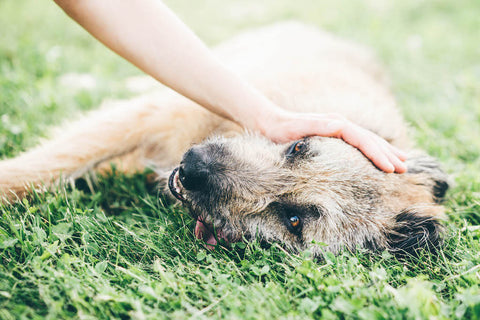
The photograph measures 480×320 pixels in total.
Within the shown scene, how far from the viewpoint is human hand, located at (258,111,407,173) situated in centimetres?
249

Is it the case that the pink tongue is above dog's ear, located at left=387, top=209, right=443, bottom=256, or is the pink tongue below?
below

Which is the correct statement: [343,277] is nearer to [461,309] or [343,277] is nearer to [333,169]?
[461,309]

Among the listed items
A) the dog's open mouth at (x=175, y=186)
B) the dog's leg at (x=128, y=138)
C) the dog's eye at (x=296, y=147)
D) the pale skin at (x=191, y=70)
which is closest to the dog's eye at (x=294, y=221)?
the dog's eye at (x=296, y=147)

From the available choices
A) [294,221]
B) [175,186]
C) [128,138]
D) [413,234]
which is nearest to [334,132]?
[294,221]

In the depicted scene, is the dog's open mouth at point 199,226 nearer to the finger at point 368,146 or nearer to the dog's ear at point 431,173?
the finger at point 368,146

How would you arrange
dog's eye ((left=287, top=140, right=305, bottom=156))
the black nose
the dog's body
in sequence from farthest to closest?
dog's eye ((left=287, top=140, right=305, bottom=156)) < the dog's body < the black nose

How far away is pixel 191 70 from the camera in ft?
8.07

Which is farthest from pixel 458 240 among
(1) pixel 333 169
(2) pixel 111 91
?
(2) pixel 111 91

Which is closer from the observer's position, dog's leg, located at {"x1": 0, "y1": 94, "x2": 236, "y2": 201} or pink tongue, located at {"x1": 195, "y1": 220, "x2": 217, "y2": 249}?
pink tongue, located at {"x1": 195, "y1": 220, "x2": 217, "y2": 249}

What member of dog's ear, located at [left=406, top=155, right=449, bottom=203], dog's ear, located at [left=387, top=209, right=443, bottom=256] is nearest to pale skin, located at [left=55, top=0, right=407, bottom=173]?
dog's ear, located at [left=387, top=209, right=443, bottom=256]

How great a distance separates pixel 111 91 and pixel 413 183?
3337mm

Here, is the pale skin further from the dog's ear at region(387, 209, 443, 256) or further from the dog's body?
the dog's ear at region(387, 209, 443, 256)

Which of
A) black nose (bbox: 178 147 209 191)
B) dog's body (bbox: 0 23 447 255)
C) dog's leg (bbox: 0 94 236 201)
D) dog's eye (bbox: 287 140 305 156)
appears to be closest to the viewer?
black nose (bbox: 178 147 209 191)

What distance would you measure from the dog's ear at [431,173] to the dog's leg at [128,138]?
1.56 m
